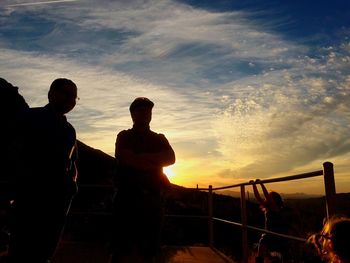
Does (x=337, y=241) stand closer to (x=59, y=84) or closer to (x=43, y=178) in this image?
(x=43, y=178)

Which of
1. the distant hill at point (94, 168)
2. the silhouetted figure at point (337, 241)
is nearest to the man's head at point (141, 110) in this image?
the silhouetted figure at point (337, 241)

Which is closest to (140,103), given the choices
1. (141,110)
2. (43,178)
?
(141,110)

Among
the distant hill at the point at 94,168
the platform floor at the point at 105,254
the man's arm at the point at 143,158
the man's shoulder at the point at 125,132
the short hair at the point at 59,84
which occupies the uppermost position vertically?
the distant hill at the point at 94,168

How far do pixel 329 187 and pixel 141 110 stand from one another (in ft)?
4.74

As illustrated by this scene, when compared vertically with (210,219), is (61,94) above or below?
above

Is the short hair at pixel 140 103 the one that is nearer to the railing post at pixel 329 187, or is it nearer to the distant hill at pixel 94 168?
the railing post at pixel 329 187

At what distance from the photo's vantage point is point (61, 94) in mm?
2613

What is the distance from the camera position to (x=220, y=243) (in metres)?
17.2

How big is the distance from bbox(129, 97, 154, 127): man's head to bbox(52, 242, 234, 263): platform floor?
2808mm

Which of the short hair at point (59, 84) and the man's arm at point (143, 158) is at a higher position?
the short hair at point (59, 84)

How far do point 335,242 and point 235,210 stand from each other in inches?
828

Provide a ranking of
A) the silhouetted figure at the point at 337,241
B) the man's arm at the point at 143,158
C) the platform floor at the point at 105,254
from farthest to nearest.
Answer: the platform floor at the point at 105,254, the man's arm at the point at 143,158, the silhouetted figure at the point at 337,241

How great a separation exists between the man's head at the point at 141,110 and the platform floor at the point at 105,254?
2808 mm

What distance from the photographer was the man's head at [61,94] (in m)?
2.61
